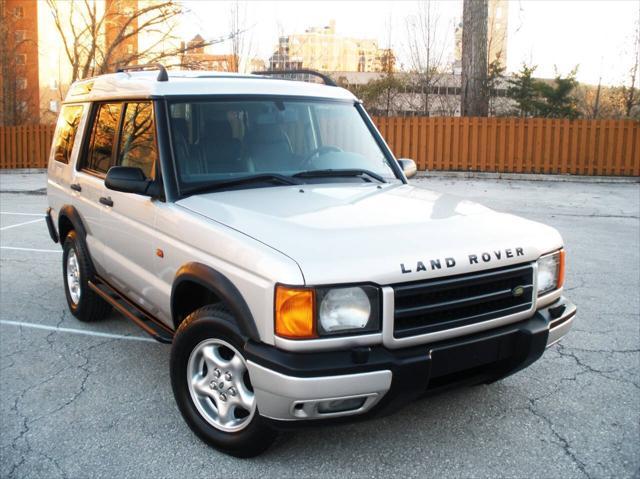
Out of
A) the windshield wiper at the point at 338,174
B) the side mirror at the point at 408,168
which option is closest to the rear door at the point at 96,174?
the windshield wiper at the point at 338,174

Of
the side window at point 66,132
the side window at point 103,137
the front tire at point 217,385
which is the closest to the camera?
the front tire at point 217,385

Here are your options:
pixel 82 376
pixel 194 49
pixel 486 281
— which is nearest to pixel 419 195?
pixel 486 281

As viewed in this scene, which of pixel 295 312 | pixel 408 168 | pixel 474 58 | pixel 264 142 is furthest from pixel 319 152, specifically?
pixel 474 58

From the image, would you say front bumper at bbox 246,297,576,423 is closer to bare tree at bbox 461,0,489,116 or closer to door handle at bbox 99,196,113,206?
door handle at bbox 99,196,113,206

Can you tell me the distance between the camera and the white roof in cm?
408

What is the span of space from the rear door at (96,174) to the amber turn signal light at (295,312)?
7.98ft

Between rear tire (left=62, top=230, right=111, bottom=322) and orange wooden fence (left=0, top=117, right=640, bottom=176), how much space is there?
617 inches

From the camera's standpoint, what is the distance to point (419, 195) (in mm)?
4031

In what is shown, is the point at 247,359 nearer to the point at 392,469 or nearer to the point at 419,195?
the point at 392,469

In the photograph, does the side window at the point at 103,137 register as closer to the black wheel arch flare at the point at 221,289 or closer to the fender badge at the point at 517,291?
the black wheel arch flare at the point at 221,289

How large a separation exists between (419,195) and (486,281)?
1.07 m

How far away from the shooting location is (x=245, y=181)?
389cm

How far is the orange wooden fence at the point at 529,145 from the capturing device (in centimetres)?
1939

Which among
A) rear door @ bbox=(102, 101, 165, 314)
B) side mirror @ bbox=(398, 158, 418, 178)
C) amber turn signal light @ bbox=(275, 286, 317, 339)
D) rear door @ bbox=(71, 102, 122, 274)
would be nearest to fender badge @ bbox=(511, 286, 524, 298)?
amber turn signal light @ bbox=(275, 286, 317, 339)
